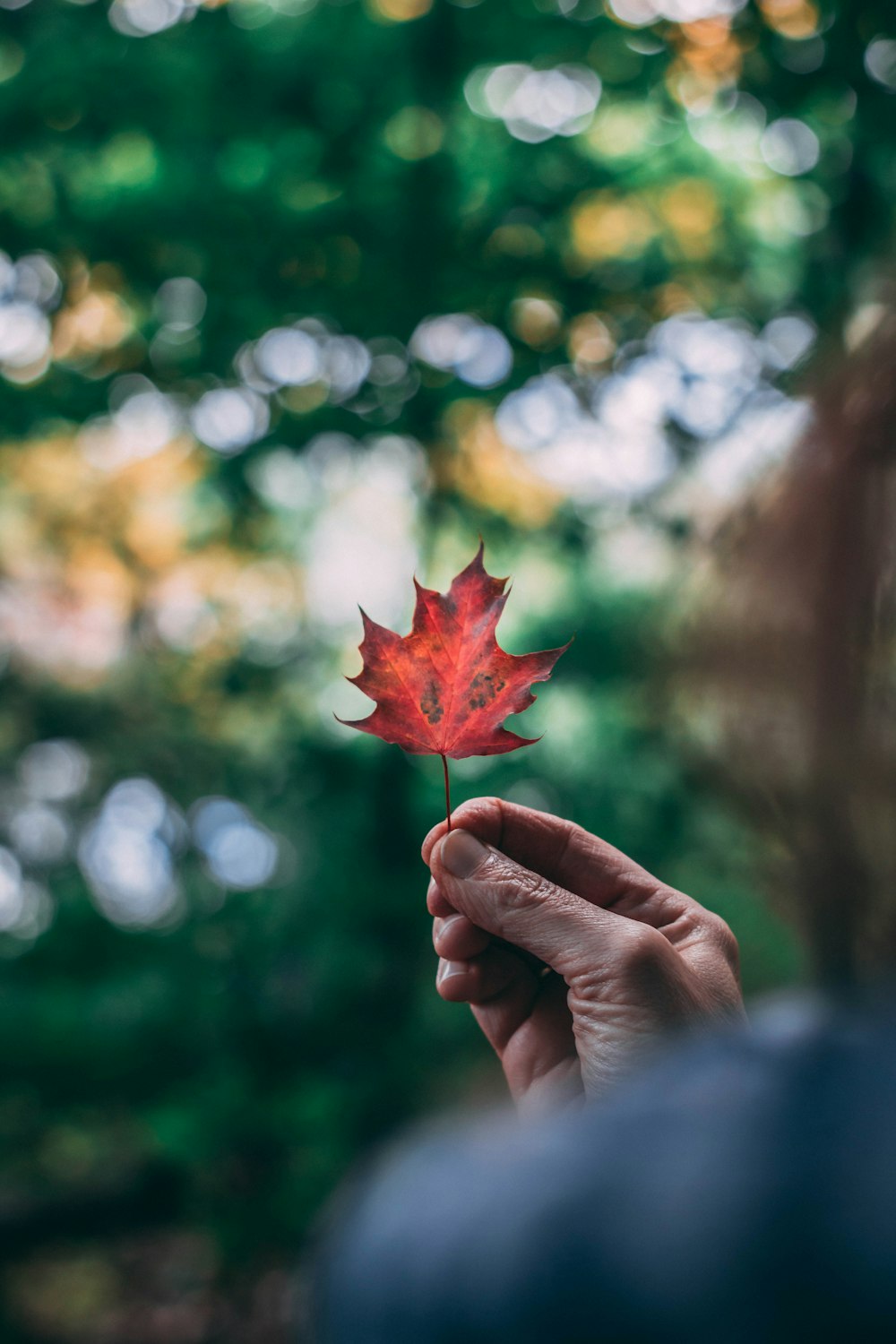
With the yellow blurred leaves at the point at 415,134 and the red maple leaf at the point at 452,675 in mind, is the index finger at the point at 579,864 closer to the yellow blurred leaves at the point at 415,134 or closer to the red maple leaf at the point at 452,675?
the red maple leaf at the point at 452,675

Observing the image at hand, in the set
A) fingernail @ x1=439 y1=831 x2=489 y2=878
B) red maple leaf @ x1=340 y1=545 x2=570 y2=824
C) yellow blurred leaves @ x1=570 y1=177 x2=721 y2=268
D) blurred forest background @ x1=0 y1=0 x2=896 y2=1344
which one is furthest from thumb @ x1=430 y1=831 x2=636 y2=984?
yellow blurred leaves @ x1=570 y1=177 x2=721 y2=268

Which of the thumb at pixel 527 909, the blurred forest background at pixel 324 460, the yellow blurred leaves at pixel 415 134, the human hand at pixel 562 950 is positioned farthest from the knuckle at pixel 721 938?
the yellow blurred leaves at pixel 415 134

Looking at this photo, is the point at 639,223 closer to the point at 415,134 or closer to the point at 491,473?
the point at 415,134

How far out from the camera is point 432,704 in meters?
0.83

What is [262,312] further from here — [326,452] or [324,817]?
[324,817]

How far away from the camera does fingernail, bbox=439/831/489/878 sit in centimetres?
83

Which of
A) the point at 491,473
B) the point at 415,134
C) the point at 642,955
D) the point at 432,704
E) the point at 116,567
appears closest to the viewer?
the point at 642,955

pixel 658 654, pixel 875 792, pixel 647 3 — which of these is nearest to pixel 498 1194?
pixel 875 792

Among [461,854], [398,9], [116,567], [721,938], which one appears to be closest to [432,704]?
[461,854]

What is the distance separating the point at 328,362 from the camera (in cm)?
249

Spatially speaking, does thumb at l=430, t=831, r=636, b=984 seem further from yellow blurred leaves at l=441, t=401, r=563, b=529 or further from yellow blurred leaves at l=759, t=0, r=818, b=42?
yellow blurred leaves at l=759, t=0, r=818, b=42

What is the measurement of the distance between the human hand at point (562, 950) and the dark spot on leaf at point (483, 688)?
12 centimetres

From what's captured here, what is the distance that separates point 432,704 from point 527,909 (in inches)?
8.1

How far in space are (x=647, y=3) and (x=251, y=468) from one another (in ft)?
5.39
